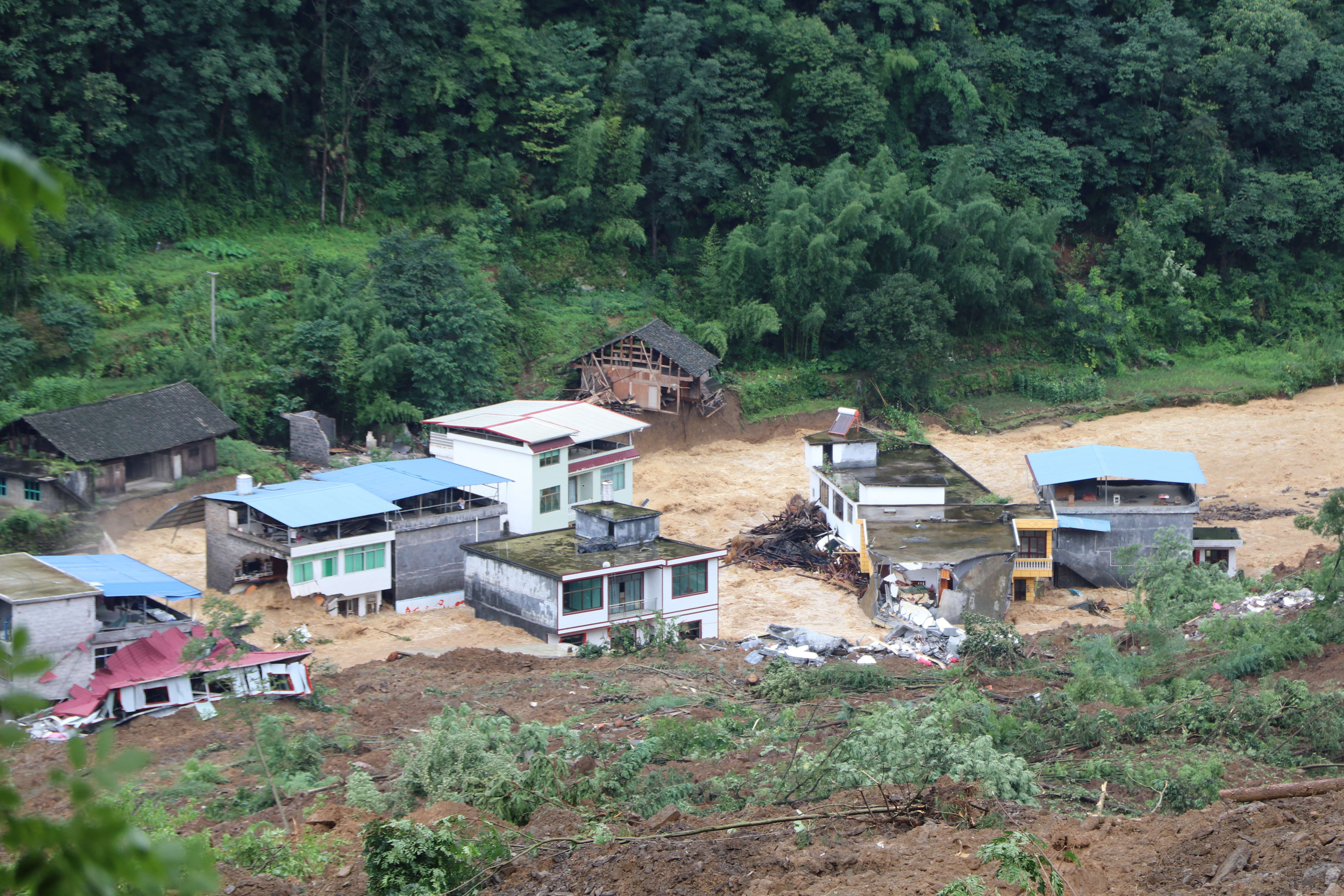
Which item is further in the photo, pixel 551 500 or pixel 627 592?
pixel 551 500

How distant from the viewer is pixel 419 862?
23.8 ft

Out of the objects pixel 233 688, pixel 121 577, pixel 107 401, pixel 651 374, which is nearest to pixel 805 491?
pixel 651 374

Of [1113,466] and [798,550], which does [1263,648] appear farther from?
[798,550]

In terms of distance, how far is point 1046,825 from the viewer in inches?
326

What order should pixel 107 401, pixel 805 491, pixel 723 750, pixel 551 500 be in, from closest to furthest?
pixel 723 750
pixel 107 401
pixel 551 500
pixel 805 491

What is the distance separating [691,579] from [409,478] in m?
6.28

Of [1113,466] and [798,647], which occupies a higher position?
[1113,466]

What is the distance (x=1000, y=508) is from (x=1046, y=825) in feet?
56.0

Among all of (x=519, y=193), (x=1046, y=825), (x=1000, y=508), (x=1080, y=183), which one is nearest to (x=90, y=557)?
(x=1046, y=825)

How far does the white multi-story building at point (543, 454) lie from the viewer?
25547 mm

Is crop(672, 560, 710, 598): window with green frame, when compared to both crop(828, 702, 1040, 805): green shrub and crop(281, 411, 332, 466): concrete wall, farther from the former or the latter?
crop(281, 411, 332, 466): concrete wall

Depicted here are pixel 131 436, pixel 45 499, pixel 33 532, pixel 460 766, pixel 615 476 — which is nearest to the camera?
pixel 460 766

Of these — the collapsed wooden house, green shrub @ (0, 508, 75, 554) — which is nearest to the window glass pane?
green shrub @ (0, 508, 75, 554)

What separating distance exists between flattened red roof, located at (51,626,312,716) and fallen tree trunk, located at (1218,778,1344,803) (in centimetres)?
1136
